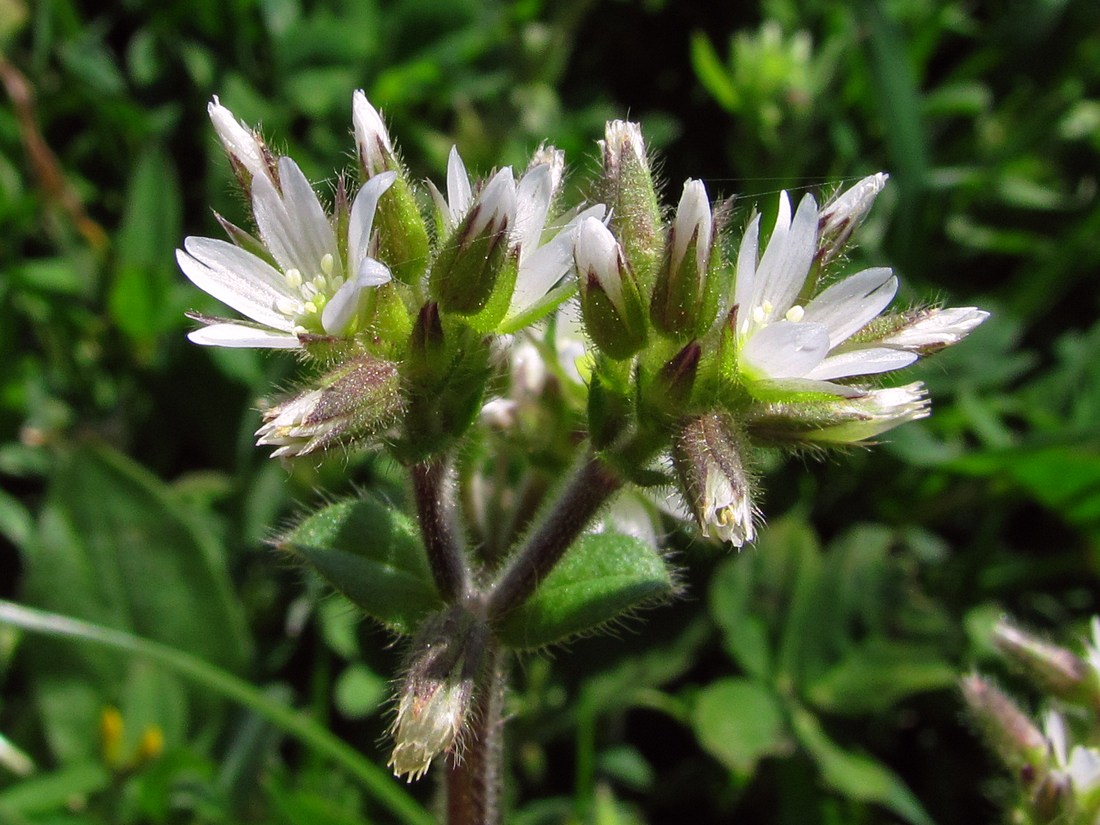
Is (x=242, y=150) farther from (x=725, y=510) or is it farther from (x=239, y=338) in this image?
(x=725, y=510)

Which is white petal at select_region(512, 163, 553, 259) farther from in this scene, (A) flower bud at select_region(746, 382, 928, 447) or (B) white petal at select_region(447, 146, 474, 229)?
(A) flower bud at select_region(746, 382, 928, 447)

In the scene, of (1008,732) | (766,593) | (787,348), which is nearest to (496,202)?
(787,348)

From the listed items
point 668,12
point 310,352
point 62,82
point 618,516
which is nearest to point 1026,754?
point 618,516

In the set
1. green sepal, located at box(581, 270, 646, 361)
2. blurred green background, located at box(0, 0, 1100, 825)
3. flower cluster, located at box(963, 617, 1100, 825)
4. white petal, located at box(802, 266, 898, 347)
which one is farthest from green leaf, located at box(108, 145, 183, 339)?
flower cluster, located at box(963, 617, 1100, 825)

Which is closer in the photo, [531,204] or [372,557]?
[531,204]

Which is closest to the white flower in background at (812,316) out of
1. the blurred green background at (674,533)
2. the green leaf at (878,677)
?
the blurred green background at (674,533)

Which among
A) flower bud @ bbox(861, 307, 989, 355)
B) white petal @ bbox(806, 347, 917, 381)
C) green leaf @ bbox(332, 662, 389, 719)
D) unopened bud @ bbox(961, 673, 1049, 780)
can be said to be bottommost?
green leaf @ bbox(332, 662, 389, 719)

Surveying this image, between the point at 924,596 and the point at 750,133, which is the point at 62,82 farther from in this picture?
the point at 924,596
